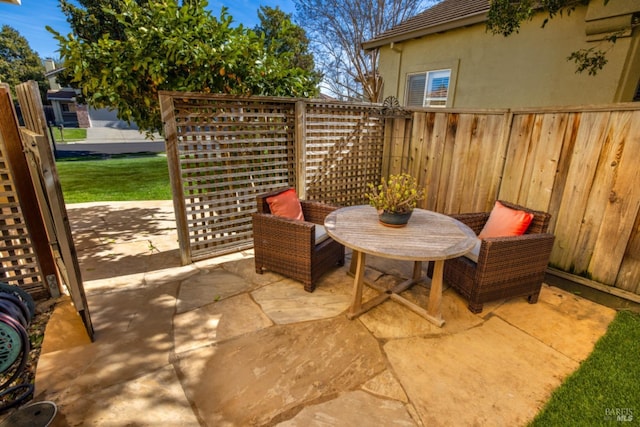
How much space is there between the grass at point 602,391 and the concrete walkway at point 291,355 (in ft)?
0.22

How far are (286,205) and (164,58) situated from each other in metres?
1.98

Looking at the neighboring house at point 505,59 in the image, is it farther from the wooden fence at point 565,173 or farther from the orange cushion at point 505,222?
the orange cushion at point 505,222

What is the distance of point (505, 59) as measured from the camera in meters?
5.54

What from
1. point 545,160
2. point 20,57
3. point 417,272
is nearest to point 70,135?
point 20,57

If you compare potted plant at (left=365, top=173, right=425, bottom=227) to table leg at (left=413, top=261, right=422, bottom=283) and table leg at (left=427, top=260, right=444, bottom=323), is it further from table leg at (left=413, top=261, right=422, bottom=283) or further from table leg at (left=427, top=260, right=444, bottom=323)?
table leg at (left=413, top=261, right=422, bottom=283)

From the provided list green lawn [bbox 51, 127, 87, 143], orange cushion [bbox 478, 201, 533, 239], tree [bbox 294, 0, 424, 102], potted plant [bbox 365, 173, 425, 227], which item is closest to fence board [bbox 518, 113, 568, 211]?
orange cushion [bbox 478, 201, 533, 239]

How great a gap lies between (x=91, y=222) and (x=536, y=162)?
6.21 metres

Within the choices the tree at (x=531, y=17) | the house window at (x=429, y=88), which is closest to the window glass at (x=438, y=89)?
the house window at (x=429, y=88)

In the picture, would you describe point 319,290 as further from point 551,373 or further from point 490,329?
point 551,373

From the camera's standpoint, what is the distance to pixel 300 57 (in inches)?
635

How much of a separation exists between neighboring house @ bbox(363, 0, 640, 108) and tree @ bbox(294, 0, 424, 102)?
123 inches

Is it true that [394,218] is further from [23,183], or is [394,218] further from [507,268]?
[23,183]

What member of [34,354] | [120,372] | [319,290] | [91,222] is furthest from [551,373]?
[91,222]

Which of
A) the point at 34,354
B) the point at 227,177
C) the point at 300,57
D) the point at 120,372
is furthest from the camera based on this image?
the point at 300,57
